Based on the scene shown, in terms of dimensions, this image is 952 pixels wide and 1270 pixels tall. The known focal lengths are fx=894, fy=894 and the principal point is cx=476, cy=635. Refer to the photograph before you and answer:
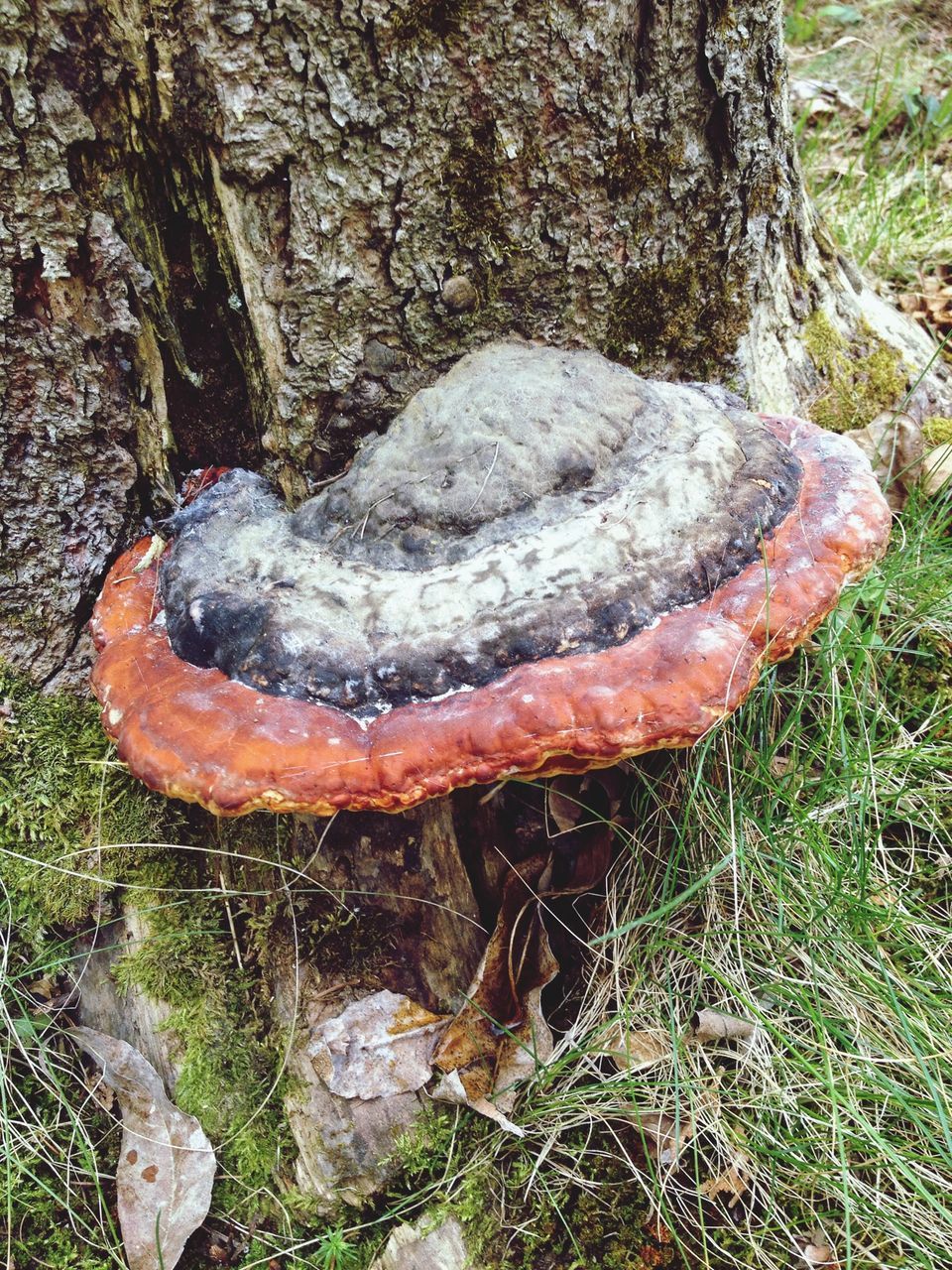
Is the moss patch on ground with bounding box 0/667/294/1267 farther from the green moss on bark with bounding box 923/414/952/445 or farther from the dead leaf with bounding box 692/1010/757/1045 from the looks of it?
the green moss on bark with bounding box 923/414/952/445

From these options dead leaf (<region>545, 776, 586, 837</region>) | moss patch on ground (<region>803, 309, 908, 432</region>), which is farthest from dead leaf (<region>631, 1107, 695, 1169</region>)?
moss patch on ground (<region>803, 309, 908, 432</region>)

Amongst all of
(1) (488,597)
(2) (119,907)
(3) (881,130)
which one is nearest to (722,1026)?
(1) (488,597)

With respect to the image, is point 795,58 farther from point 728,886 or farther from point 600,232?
point 728,886

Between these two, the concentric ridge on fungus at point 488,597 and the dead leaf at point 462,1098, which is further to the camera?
the dead leaf at point 462,1098

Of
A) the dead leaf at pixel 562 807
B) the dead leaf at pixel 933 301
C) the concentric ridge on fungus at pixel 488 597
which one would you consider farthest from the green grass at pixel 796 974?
the dead leaf at pixel 933 301

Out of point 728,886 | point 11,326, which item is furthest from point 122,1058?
point 11,326

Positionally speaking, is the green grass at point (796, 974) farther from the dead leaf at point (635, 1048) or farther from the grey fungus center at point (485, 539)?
the grey fungus center at point (485, 539)

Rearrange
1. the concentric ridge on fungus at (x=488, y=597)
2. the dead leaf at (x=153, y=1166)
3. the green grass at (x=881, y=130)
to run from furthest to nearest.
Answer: the green grass at (x=881, y=130) → the dead leaf at (x=153, y=1166) → the concentric ridge on fungus at (x=488, y=597)
